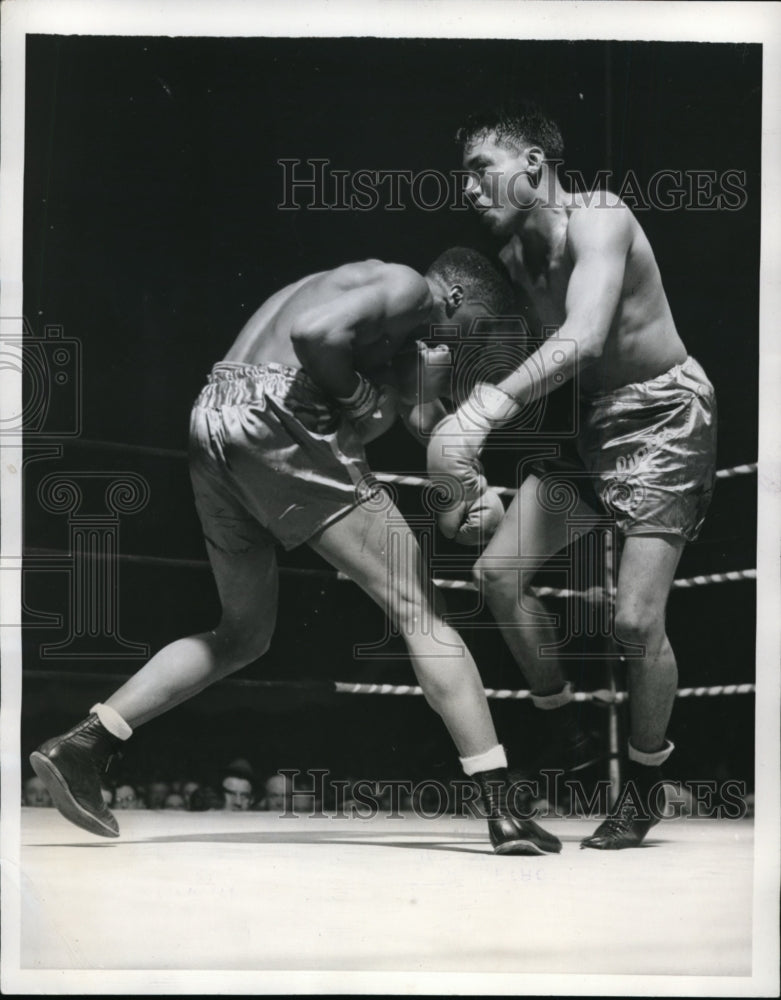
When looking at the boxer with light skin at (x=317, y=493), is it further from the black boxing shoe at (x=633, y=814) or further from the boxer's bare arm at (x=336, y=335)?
the black boxing shoe at (x=633, y=814)

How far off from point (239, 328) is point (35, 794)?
1135 millimetres

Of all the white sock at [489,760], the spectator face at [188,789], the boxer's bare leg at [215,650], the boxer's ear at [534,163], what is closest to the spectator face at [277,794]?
the spectator face at [188,789]

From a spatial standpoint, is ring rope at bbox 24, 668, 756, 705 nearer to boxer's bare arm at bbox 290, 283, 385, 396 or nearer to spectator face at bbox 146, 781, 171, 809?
spectator face at bbox 146, 781, 171, 809

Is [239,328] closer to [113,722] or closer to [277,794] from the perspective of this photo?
[113,722]

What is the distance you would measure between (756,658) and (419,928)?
38.0 inches

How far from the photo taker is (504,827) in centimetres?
312

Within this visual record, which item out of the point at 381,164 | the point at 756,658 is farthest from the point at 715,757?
the point at 381,164

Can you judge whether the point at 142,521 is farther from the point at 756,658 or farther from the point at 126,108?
the point at 756,658

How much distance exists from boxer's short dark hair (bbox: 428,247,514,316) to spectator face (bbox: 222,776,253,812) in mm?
1189

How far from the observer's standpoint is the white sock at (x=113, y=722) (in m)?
3.16

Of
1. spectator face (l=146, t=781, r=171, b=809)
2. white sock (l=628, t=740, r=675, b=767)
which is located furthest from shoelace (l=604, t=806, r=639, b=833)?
spectator face (l=146, t=781, r=171, b=809)

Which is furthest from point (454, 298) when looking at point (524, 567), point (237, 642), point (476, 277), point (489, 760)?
point (489, 760)

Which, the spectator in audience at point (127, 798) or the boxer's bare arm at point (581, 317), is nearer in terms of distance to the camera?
the boxer's bare arm at point (581, 317)

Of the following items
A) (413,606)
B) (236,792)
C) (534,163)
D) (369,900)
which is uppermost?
(534,163)
